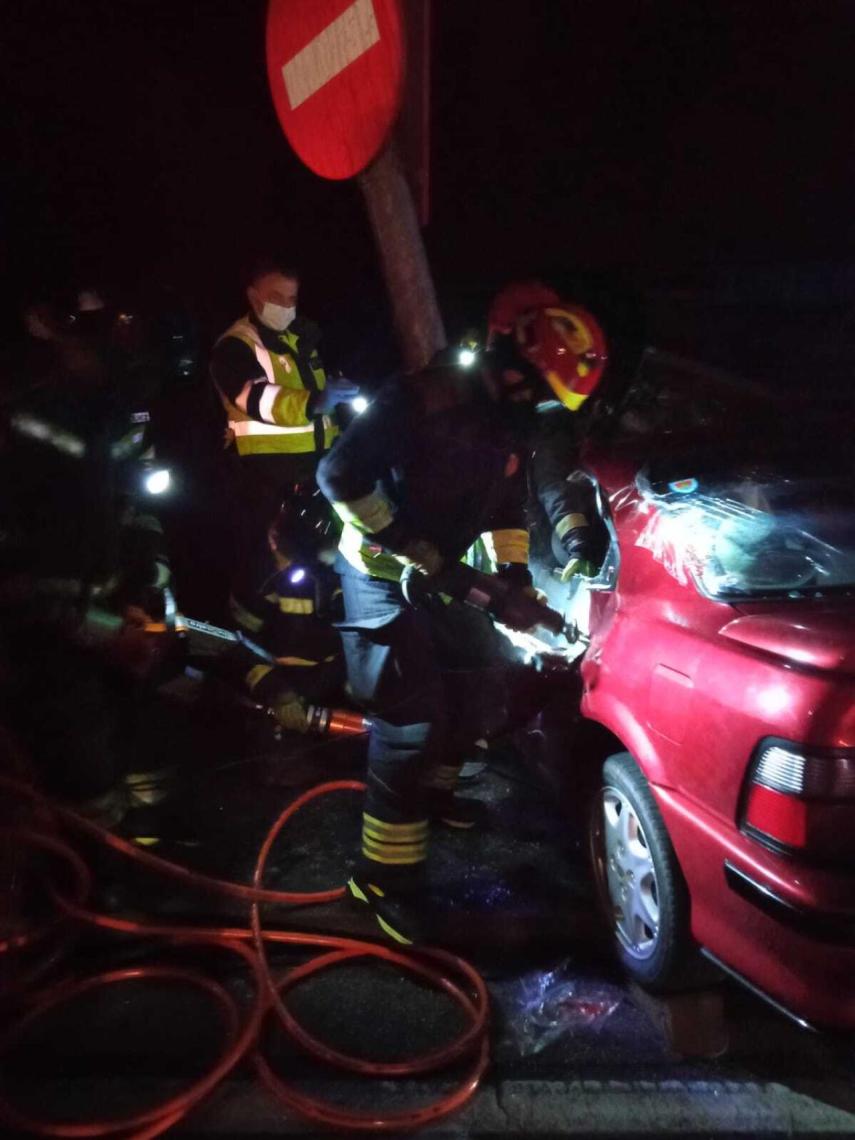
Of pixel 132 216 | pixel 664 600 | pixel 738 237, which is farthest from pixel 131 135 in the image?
pixel 738 237

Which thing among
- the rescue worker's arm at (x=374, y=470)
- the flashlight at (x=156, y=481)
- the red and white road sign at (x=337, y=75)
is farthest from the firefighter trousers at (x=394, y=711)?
the red and white road sign at (x=337, y=75)

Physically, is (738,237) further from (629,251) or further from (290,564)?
(290,564)

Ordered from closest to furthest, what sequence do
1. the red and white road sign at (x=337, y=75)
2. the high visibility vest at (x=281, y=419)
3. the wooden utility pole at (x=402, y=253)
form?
the red and white road sign at (x=337, y=75) < the wooden utility pole at (x=402, y=253) < the high visibility vest at (x=281, y=419)

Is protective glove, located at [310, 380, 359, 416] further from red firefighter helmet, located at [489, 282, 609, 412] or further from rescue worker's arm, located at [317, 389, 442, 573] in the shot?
red firefighter helmet, located at [489, 282, 609, 412]

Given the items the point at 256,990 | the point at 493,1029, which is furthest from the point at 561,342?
the point at 256,990

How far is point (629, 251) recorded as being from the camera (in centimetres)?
825

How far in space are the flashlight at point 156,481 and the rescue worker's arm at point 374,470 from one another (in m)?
1.18

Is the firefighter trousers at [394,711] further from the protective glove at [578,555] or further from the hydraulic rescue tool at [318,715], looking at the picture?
the hydraulic rescue tool at [318,715]

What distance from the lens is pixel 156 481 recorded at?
3523 millimetres

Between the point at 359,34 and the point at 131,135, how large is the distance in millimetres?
3057

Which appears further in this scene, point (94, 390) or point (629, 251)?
point (629, 251)

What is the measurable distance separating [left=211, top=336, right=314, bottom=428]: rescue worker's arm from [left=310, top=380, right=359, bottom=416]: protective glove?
0.19 metres

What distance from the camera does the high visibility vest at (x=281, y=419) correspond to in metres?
3.61

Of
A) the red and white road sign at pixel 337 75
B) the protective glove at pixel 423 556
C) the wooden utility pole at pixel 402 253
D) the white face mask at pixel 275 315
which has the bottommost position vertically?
the protective glove at pixel 423 556
